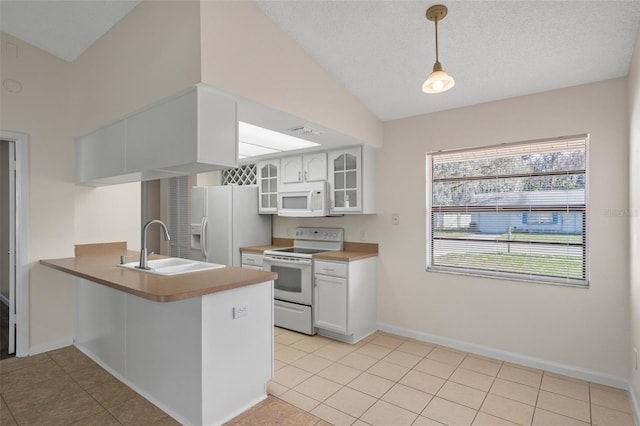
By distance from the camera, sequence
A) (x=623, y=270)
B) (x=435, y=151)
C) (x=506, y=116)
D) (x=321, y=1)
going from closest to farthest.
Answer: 1. (x=321, y=1)
2. (x=623, y=270)
3. (x=506, y=116)
4. (x=435, y=151)

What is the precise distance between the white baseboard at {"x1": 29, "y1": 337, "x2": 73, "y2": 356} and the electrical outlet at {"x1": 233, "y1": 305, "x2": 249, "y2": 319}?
2.51 metres

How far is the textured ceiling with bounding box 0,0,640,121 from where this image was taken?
215 centimetres

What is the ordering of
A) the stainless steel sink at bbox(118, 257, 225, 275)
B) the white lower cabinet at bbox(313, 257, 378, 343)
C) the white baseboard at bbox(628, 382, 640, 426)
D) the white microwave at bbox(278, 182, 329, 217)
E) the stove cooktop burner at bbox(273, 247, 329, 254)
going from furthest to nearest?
the stove cooktop burner at bbox(273, 247, 329, 254)
the white microwave at bbox(278, 182, 329, 217)
the white lower cabinet at bbox(313, 257, 378, 343)
the stainless steel sink at bbox(118, 257, 225, 275)
the white baseboard at bbox(628, 382, 640, 426)

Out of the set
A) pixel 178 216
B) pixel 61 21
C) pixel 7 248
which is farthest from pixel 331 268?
pixel 7 248

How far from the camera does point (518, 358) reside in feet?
9.93

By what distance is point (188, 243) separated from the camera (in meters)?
4.90

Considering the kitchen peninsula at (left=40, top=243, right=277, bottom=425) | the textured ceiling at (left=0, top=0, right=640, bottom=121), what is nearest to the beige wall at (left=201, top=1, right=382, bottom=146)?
the textured ceiling at (left=0, top=0, right=640, bottom=121)

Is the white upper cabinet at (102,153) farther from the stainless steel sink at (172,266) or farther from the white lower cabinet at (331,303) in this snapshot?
the white lower cabinet at (331,303)

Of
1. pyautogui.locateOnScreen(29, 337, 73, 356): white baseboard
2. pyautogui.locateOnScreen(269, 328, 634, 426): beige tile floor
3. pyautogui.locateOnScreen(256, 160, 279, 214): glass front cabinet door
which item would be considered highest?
pyautogui.locateOnScreen(256, 160, 279, 214): glass front cabinet door

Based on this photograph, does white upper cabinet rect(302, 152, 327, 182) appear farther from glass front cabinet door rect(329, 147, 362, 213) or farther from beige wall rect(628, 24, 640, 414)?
beige wall rect(628, 24, 640, 414)

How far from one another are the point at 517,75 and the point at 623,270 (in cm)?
175

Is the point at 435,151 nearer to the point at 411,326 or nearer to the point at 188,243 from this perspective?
the point at 411,326

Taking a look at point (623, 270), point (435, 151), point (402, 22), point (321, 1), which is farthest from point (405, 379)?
point (321, 1)

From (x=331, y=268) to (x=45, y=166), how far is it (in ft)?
10.2
